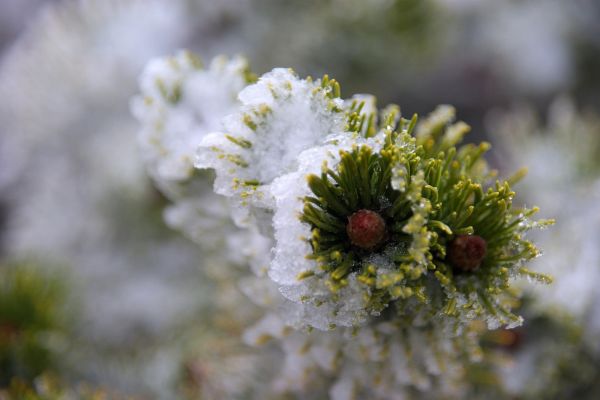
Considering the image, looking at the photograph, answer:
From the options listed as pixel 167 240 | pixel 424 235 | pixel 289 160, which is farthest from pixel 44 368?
pixel 424 235

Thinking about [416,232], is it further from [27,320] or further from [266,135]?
[27,320]

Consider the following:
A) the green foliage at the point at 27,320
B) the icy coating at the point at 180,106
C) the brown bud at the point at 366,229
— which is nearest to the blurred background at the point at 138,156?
the green foliage at the point at 27,320

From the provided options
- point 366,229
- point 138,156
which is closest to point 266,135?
point 366,229

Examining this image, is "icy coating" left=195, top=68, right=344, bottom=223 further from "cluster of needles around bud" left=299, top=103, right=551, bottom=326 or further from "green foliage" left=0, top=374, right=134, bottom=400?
"green foliage" left=0, top=374, right=134, bottom=400

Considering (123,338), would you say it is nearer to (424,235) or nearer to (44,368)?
(44,368)

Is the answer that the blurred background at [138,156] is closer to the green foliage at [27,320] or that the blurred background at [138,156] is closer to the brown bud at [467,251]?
the green foliage at [27,320]

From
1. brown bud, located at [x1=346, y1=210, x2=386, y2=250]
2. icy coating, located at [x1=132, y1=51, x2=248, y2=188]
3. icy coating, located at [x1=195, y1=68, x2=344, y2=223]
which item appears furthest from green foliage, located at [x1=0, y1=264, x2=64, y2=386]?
brown bud, located at [x1=346, y1=210, x2=386, y2=250]
